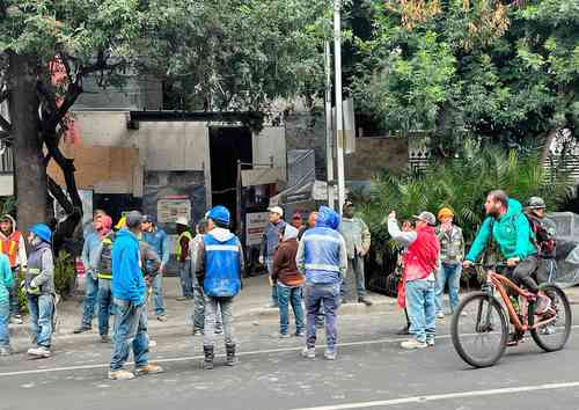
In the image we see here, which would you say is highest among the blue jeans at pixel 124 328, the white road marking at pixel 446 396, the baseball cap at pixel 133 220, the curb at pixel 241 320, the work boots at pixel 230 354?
the baseball cap at pixel 133 220

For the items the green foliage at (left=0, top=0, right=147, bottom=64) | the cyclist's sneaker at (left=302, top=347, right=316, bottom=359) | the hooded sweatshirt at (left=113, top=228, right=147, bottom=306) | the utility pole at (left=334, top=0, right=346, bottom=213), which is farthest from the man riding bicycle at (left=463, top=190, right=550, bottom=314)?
the green foliage at (left=0, top=0, right=147, bottom=64)

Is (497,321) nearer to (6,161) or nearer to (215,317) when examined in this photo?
(215,317)

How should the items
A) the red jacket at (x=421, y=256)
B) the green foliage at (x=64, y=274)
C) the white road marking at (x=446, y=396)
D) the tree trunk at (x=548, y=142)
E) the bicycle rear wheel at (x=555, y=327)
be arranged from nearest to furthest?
the white road marking at (x=446, y=396) < the bicycle rear wheel at (x=555, y=327) < the red jacket at (x=421, y=256) < the green foliage at (x=64, y=274) < the tree trunk at (x=548, y=142)

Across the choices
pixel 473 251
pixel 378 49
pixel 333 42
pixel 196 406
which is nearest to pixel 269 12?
pixel 333 42

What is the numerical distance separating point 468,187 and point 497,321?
6.35m

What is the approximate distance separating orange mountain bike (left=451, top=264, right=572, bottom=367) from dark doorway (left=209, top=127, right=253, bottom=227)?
1092cm

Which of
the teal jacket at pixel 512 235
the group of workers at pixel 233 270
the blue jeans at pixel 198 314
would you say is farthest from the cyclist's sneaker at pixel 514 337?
the blue jeans at pixel 198 314

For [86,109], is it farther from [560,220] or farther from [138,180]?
[560,220]

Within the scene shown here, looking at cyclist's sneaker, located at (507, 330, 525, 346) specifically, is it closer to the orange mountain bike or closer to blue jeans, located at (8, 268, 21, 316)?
the orange mountain bike

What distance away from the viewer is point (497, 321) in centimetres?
819

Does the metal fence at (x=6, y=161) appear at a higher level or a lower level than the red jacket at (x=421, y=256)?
higher

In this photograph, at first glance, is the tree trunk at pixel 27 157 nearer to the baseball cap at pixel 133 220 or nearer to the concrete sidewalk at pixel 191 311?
the concrete sidewalk at pixel 191 311

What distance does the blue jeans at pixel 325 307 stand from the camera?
8.84 metres

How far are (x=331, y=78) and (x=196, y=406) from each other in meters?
9.26
